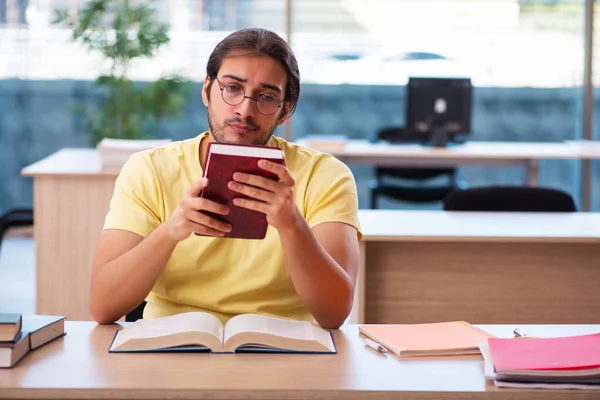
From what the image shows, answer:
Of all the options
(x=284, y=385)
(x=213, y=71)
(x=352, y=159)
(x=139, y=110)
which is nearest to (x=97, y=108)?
(x=139, y=110)

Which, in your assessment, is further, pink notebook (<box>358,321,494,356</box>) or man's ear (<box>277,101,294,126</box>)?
man's ear (<box>277,101,294,126</box>)

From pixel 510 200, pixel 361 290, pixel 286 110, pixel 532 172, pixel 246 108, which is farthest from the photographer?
pixel 532 172

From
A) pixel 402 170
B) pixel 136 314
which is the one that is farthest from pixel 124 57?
pixel 136 314

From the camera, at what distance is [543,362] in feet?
4.99

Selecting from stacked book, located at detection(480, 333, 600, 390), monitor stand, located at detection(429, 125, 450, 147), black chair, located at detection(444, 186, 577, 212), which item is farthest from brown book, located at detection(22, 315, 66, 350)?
monitor stand, located at detection(429, 125, 450, 147)

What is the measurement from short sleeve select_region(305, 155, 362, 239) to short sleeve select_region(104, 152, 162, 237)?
34cm

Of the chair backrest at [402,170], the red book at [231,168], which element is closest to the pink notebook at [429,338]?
the red book at [231,168]

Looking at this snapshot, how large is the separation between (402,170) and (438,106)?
2.01 ft

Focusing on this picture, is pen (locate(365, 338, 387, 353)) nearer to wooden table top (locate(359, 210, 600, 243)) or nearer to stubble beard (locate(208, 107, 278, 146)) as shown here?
stubble beard (locate(208, 107, 278, 146))

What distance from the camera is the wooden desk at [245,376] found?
1.40 meters

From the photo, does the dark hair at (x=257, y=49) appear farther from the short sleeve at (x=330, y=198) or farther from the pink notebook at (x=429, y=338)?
the pink notebook at (x=429, y=338)

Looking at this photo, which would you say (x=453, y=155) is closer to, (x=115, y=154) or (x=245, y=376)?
(x=115, y=154)

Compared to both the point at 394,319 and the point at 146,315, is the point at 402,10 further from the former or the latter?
the point at 146,315

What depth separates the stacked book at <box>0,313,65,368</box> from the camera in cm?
150
